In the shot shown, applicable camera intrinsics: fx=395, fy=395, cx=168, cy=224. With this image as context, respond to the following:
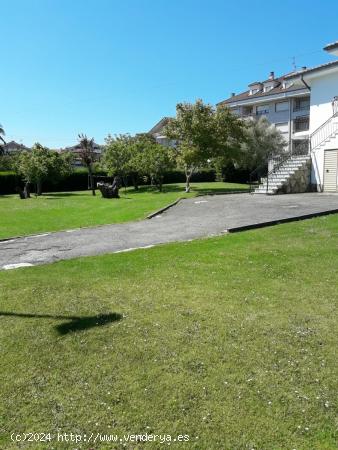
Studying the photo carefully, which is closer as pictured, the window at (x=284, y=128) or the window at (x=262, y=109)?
the window at (x=284, y=128)

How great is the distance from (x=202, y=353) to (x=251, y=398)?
805 millimetres

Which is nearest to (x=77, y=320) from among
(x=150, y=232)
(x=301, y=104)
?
(x=150, y=232)

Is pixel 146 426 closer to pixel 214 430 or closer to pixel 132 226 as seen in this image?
pixel 214 430

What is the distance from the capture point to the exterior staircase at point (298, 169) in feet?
67.8

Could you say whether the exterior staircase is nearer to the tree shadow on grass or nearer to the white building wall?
the white building wall

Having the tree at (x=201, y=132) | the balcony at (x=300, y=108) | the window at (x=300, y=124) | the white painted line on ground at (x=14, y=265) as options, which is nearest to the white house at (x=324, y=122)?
the tree at (x=201, y=132)

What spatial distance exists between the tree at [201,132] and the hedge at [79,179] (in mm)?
13996

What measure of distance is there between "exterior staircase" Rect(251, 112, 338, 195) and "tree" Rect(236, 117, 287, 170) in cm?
1562

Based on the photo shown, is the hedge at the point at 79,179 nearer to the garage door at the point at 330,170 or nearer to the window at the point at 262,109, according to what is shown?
the window at the point at 262,109

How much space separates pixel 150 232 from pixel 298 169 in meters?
12.3

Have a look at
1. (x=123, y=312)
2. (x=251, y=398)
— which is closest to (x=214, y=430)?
(x=251, y=398)

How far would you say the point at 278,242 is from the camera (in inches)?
342

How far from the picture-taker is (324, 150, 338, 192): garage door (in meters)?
20.2

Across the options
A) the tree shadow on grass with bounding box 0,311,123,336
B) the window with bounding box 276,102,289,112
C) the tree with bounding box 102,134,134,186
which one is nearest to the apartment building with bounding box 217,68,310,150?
the window with bounding box 276,102,289,112
